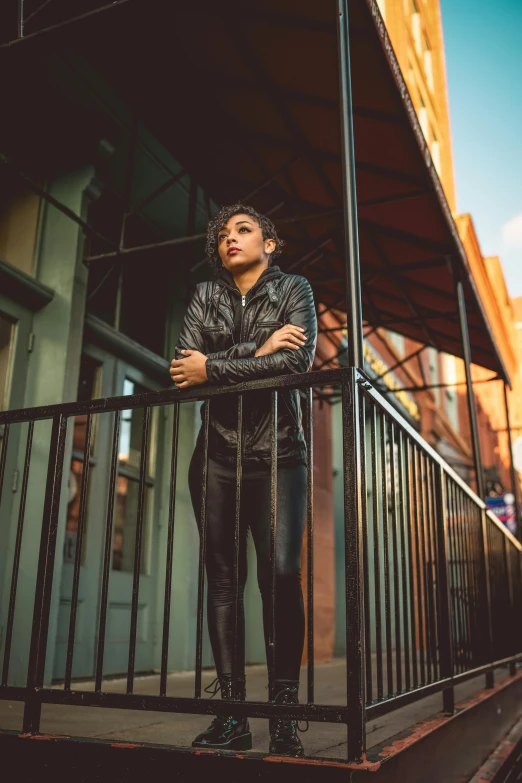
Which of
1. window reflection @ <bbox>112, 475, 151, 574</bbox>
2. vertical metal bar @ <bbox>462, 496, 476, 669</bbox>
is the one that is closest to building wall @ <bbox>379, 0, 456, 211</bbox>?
window reflection @ <bbox>112, 475, 151, 574</bbox>

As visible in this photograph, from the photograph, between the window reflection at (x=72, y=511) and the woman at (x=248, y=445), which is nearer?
the woman at (x=248, y=445)

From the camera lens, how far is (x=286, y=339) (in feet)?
7.59

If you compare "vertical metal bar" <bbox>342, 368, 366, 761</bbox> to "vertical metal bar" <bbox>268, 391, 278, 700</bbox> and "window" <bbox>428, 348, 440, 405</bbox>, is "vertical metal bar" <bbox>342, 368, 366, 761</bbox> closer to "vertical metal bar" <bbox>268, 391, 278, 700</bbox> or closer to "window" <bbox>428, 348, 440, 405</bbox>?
"vertical metal bar" <bbox>268, 391, 278, 700</bbox>

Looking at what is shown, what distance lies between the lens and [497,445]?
29484mm

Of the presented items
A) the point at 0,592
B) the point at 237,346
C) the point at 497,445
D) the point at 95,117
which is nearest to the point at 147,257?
the point at 95,117

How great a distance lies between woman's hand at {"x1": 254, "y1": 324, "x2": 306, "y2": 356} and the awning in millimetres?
1863

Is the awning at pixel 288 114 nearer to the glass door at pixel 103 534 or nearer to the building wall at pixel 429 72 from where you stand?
the glass door at pixel 103 534

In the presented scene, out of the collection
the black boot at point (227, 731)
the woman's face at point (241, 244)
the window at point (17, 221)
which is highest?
the window at point (17, 221)

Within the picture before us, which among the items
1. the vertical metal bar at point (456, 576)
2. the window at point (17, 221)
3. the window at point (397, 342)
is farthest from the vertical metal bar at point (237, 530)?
the window at point (397, 342)

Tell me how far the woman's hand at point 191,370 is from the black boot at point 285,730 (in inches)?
41.3

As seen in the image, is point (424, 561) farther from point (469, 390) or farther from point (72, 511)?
point (72, 511)

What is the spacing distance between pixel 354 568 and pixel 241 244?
1361 mm

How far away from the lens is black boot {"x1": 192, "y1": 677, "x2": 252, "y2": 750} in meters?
2.04

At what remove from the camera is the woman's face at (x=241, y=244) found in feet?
8.58
